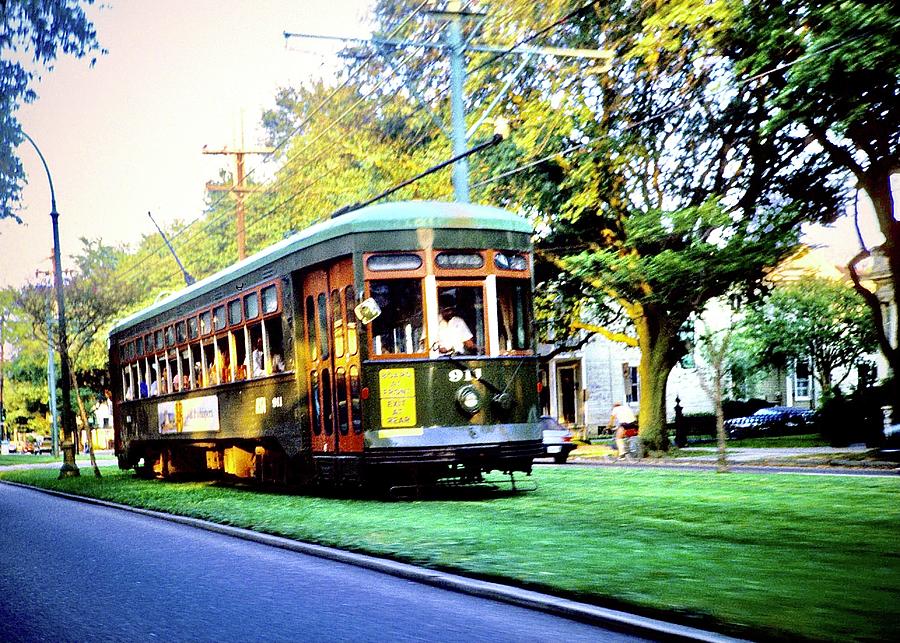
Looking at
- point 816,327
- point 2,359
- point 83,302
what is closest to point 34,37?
point 83,302

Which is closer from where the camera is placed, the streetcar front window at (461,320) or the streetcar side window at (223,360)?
the streetcar front window at (461,320)

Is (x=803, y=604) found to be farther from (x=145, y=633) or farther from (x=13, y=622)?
(x=13, y=622)

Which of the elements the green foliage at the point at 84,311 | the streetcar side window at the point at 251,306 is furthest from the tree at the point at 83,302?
the streetcar side window at the point at 251,306

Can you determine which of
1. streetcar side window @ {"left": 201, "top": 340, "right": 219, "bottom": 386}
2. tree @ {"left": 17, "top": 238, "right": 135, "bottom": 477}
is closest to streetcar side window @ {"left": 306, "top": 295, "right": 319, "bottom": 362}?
streetcar side window @ {"left": 201, "top": 340, "right": 219, "bottom": 386}

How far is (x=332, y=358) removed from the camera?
51.3 feet

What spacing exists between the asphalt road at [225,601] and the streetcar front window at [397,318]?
3594 millimetres

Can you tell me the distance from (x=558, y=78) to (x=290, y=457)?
1232 cm

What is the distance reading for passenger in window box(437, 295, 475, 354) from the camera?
48.2 ft

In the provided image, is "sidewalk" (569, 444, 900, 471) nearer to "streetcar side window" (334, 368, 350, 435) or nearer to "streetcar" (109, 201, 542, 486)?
"streetcar" (109, 201, 542, 486)

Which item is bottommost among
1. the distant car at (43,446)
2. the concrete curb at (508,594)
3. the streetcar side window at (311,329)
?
the distant car at (43,446)

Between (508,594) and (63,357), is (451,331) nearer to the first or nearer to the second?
(508,594)

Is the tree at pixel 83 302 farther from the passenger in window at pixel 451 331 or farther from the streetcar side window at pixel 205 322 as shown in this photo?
the passenger in window at pixel 451 331

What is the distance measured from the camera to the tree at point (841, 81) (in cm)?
1908

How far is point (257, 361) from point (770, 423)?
105 ft
